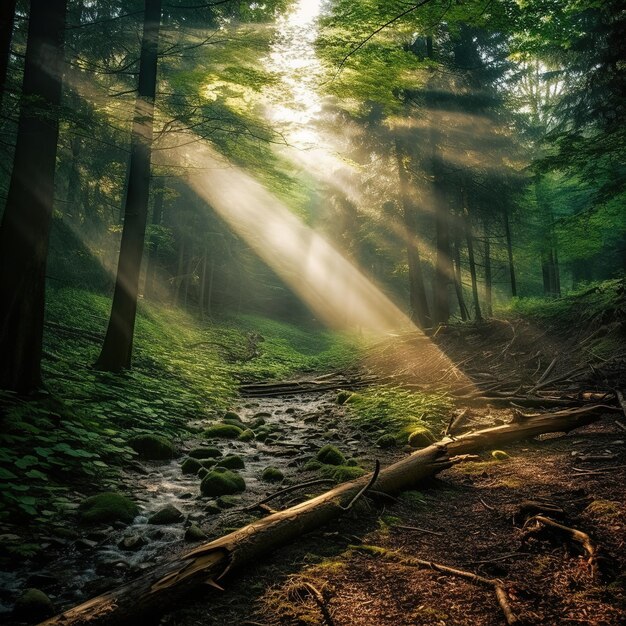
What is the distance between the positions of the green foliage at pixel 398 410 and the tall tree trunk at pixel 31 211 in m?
5.16

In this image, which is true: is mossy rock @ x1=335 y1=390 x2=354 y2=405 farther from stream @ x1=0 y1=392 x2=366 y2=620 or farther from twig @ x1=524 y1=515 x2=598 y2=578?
twig @ x1=524 y1=515 x2=598 y2=578

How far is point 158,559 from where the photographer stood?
3072mm

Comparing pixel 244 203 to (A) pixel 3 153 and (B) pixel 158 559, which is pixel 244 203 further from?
(B) pixel 158 559

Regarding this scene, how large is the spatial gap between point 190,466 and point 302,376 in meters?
8.44

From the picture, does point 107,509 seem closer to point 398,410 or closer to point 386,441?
point 386,441

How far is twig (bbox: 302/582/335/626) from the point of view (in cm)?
221

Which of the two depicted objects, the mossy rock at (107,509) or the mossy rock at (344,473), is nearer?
the mossy rock at (107,509)

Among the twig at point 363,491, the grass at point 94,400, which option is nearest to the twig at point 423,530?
the twig at point 363,491

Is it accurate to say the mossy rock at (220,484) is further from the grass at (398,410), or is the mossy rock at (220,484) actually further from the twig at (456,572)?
the grass at (398,410)

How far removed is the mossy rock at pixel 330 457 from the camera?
526 centimetres

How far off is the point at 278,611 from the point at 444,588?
100cm

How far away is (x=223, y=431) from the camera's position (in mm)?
6754

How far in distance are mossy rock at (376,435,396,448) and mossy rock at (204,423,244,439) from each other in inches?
94.2

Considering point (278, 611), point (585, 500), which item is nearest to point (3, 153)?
point (278, 611)
